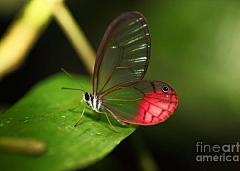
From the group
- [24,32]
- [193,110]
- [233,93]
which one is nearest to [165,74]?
[193,110]

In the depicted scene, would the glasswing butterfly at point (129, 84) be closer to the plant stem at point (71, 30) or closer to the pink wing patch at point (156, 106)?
the pink wing patch at point (156, 106)

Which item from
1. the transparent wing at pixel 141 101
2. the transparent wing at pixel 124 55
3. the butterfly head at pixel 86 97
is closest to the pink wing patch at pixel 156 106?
the transparent wing at pixel 141 101

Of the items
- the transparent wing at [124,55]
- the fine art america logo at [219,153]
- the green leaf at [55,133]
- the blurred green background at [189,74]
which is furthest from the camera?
the blurred green background at [189,74]

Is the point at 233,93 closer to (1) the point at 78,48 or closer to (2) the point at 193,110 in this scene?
(2) the point at 193,110

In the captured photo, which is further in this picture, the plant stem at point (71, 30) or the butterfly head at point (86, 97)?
the plant stem at point (71, 30)

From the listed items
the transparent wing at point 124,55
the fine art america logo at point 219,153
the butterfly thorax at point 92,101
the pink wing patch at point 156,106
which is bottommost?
the fine art america logo at point 219,153

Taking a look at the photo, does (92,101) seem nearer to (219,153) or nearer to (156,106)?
(156,106)

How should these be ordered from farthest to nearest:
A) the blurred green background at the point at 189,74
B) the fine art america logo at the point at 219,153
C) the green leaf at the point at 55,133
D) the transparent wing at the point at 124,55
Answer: the blurred green background at the point at 189,74 < the fine art america logo at the point at 219,153 < the transparent wing at the point at 124,55 < the green leaf at the point at 55,133

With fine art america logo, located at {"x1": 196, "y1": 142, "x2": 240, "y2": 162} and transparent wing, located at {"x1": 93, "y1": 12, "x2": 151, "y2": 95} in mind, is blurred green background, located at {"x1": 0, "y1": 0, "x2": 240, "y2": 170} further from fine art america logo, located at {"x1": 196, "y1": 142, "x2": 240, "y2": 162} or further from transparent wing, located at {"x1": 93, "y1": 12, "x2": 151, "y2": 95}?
transparent wing, located at {"x1": 93, "y1": 12, "x2": 151, "y2": 95}

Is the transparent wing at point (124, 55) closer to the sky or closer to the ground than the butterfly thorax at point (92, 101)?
closer to the sky

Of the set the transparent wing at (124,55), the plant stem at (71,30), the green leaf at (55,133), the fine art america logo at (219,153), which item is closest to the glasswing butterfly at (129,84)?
the transparent wing at (124,55)
